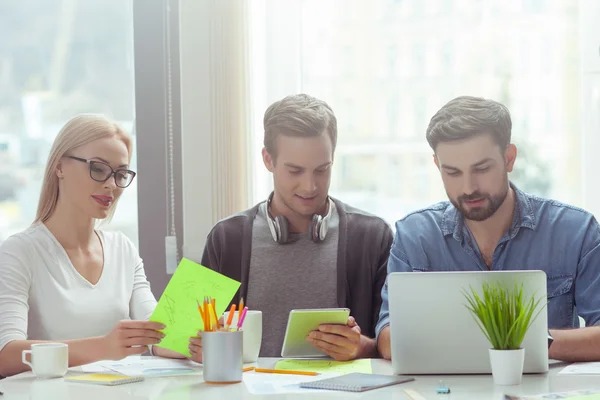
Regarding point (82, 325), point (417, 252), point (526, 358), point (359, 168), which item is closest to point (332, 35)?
point (359, 168)

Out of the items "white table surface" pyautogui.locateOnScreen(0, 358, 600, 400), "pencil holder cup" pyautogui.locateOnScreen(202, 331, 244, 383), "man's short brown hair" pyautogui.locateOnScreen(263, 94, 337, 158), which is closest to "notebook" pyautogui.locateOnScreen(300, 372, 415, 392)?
"white table surface" pyautogui.locateOnScreen(0, 358, 600, 400)

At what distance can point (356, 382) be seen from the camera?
5.40 ft

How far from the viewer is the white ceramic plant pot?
5.24 ft

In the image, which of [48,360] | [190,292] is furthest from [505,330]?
[48,360]

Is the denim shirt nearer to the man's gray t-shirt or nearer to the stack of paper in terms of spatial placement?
the man's gray t-shirt

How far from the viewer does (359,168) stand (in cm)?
331

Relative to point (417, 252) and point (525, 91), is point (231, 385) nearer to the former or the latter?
point (417, 252)

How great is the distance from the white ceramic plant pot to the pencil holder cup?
0.54m

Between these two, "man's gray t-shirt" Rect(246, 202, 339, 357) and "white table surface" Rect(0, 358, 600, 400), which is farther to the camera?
"man's gray t-shirt" Rect(246, 202, 339, 357)

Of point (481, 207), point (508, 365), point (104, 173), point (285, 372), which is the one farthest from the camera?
point (104, 173)

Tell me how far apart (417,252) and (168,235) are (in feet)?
4.79

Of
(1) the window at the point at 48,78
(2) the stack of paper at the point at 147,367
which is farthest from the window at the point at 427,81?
(2) the stack of paper at the point at 147,367

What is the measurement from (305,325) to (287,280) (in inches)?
20.4

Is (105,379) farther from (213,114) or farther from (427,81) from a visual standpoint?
(427,81)
